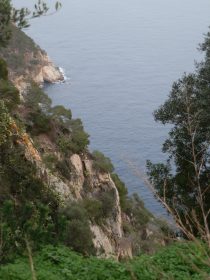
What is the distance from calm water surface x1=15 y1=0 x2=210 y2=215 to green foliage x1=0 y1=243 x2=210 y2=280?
131 ft

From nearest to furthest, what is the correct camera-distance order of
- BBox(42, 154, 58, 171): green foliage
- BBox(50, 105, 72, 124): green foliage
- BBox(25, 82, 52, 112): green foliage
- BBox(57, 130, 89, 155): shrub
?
BBox(42, 154, 58, 171): green foliage → BBox(57, 130, 89, 155): shrub → BBox(25, 82, 52, 112): green foliage → BBox(50, 105, 72, 124): green foliage

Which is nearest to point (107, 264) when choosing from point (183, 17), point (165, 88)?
point (165, 88)

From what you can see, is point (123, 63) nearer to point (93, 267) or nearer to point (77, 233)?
point (77, 233)

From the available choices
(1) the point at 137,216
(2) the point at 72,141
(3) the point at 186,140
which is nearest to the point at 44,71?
(1) the point at 137,216

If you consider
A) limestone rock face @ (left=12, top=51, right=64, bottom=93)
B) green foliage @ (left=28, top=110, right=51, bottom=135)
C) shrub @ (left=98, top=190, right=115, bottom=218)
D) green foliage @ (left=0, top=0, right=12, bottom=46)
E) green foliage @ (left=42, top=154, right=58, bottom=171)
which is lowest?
shrub @ (left=98, top=190, right=115, bottom=218)

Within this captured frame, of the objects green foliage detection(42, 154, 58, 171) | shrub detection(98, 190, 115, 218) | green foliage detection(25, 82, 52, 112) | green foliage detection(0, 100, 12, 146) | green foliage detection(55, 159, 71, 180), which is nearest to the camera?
green foliage detection(0, 100, 12, 146)

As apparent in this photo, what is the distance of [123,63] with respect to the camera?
102 metres

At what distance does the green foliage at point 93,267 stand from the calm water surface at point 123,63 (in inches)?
1572

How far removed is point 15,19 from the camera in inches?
610

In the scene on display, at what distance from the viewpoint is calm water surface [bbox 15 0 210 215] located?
65250mm

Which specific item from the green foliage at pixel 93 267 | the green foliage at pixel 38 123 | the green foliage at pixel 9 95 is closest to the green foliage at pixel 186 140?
the green foliage at pixel 93 267

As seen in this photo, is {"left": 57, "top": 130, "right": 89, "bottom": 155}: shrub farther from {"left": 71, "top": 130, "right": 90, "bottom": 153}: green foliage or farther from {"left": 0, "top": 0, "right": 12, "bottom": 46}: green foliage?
{"left": 0, "top": 0, "right": 12, "bottom": 46}: green foliage

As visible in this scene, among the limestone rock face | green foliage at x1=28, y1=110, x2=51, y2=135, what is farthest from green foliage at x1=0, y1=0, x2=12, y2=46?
the limestone rock face

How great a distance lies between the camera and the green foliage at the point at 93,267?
26.2ft
